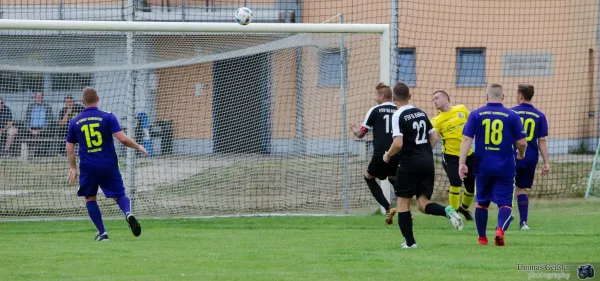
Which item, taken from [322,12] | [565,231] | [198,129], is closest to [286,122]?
[198,129]

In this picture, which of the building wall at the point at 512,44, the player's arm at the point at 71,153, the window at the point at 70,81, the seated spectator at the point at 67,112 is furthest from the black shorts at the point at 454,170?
the building wall at the point at 512,44

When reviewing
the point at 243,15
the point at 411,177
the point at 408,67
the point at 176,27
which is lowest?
the point at 411,177

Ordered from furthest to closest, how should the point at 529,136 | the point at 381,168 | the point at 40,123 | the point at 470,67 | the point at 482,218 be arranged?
the point at 470,67 → the point at 40,123 → the point at 381,168 → the point at 529,136 → the point at 482,218

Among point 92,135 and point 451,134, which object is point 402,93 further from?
point 92,135

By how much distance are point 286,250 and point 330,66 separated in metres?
5.29

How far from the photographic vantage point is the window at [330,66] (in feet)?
48.4

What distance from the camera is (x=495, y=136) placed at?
1013 cm

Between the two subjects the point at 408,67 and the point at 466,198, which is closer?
the point at 466,198

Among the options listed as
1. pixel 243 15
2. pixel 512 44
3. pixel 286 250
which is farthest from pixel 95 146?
pixel 512 44

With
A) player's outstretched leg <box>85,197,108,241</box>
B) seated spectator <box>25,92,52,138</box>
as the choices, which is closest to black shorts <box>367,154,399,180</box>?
player's outstretched leg <box>85,197,108,241</box>

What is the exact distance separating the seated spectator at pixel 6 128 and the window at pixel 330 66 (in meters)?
4.98

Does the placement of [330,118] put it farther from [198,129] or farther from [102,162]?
[102,162]

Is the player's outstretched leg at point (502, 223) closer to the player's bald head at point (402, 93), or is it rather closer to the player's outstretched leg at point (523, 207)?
the player's bald head at point (402, 93)

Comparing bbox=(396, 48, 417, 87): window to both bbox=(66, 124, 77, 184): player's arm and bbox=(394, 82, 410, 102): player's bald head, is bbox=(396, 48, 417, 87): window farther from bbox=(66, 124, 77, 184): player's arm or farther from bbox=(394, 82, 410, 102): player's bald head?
bbox=(66, 124, 77, 184): player's arm
